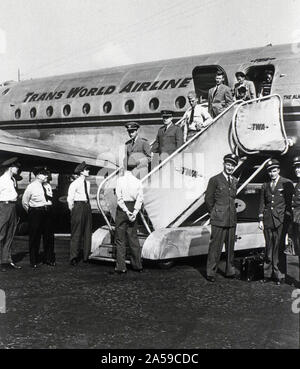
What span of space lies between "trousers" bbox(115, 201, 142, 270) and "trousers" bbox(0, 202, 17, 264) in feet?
6.25

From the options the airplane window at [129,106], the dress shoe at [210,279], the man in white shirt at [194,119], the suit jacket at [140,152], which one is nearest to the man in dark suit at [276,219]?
the dress shoe at [210,279]

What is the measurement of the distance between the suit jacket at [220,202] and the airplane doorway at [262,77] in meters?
4.18

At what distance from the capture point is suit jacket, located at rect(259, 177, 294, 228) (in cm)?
764

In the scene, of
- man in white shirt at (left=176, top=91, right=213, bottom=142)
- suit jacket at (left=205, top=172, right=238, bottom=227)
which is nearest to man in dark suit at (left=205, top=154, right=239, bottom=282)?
suit jacket at (left=205, top=172, right=238, bottom=227)

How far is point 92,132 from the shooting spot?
49.3 ft

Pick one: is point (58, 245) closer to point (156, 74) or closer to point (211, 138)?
point (211, 138)

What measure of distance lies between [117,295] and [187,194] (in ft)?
9.63

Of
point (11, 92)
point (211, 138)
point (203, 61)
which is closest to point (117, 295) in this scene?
point (211, 138)

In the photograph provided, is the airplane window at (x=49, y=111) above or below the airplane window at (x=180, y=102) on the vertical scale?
above

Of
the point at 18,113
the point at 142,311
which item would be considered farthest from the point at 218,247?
the point at 18,113

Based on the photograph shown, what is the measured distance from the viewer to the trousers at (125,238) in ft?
26.2

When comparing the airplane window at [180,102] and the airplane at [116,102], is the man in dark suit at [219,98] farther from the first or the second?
the airplane window at [180,102]

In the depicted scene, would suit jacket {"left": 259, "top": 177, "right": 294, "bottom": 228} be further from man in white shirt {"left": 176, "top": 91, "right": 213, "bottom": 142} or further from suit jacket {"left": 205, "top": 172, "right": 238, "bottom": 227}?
man in white shirt {"left": 176, "top": 91, "right": 213, "bottom": 142}
